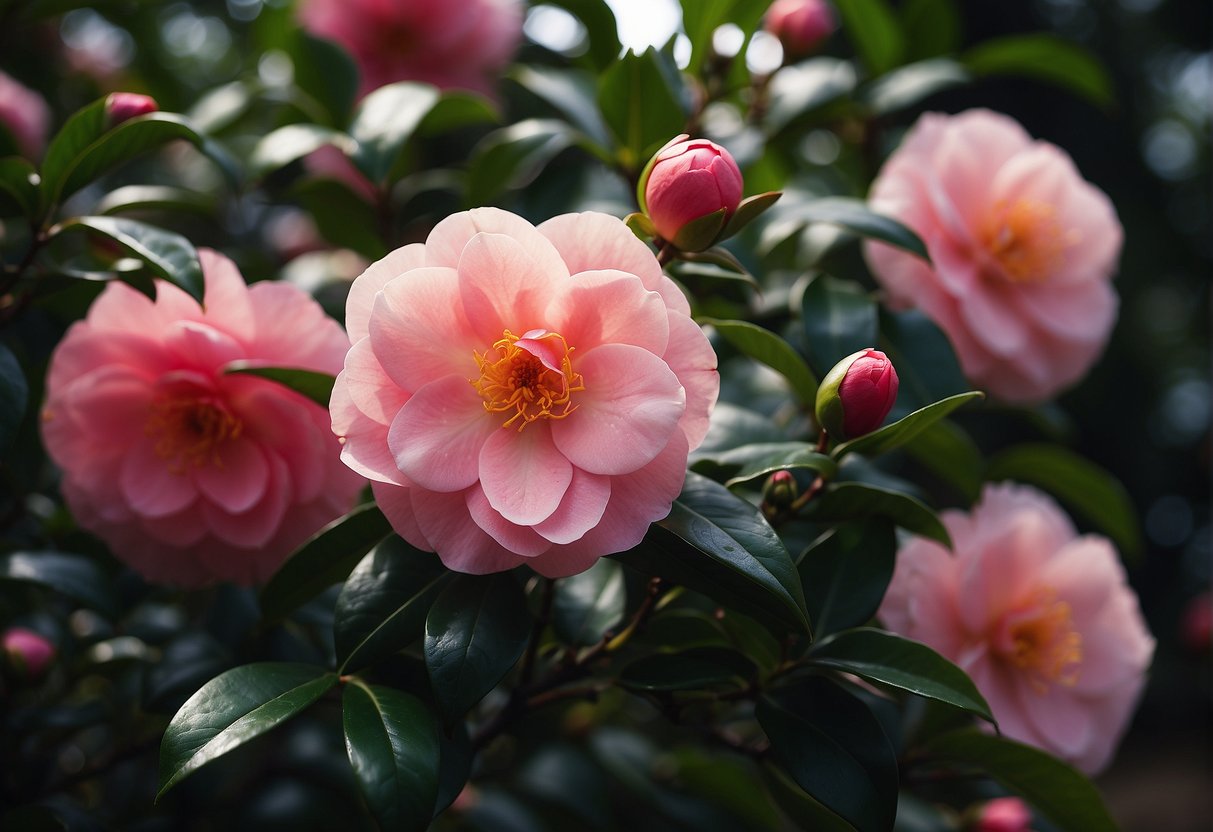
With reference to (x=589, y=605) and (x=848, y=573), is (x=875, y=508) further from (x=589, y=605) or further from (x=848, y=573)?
(x=589, y=605)

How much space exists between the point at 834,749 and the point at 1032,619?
0.37 meters

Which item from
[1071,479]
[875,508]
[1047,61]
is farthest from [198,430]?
[1047,61]

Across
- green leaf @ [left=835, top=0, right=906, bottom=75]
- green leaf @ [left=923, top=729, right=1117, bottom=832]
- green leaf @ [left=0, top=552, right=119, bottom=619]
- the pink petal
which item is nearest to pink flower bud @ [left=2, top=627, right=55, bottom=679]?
green leaf @ [left=0, top=552, right=119, bottom=619]

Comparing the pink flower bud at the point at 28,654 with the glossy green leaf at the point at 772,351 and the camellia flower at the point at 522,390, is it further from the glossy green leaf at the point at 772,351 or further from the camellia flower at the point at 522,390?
the glossy green leaf at the point at 772,351

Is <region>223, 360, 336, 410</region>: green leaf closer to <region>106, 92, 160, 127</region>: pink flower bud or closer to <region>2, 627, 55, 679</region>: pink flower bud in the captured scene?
<region>106, 92, 160, 127</region>: pink flower bud

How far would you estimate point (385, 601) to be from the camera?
0.76 m

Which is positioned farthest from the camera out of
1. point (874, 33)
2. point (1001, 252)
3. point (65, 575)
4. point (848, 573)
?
point (874, 33)

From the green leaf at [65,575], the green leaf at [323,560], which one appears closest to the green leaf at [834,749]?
the green leaf at [323,560]

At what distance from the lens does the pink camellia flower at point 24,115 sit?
1.50 m

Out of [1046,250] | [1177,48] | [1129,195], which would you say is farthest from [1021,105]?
[1046,250]

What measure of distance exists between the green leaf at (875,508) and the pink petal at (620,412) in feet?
0.72

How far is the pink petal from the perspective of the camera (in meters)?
0.68

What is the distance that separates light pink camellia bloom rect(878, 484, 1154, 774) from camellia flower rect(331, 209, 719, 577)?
42 centimetres

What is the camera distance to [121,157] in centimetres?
92
